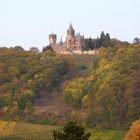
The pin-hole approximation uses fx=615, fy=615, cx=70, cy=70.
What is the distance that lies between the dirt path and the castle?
121ft

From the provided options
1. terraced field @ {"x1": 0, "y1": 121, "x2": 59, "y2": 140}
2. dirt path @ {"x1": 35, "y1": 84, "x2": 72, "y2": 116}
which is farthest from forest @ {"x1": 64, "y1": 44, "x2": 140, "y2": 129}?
terraced field @ {"x1": 0, "y1": 121, "x2": 59, "y2": 140}

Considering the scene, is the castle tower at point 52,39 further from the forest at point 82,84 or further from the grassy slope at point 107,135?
the grassy slope at point 107,135

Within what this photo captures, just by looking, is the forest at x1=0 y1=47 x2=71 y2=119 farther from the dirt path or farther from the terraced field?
the terraced field

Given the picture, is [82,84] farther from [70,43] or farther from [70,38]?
[70,38]

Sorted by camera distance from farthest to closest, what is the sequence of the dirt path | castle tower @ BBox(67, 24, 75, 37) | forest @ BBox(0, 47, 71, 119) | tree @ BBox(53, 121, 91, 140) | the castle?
castle tower @ BBox(67, 24, 75, 37) → the castle → forest @ BBox(0, 47, 71, 119) → the dirt path → tree @ BBox(53, 121, 91, 140)

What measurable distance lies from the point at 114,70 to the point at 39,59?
24.4 metres

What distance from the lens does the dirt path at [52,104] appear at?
91.7 m

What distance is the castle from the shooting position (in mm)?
142125

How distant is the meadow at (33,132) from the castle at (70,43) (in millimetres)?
63504

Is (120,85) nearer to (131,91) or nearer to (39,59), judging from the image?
(131,91)

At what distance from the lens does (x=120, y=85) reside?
88.1 meters

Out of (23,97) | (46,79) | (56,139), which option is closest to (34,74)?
(46,79)

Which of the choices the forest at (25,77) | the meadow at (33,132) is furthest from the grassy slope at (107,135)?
the forest at (25,77)

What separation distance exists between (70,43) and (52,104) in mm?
50047
